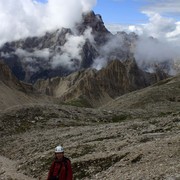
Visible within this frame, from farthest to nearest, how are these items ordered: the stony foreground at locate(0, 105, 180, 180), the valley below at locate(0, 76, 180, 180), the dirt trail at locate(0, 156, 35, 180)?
the dirt trail at locate(0, 156, 35, 180) → the valley below at locate(0, 76, 180, 180) → the stony foreground at locate(0, 105, 180, 180)

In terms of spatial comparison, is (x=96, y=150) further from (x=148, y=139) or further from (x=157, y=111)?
(x=157, y=111)

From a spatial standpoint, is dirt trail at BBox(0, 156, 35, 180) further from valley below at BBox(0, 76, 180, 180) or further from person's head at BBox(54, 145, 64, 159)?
person's head at BBox(54, 145, 64, 159)

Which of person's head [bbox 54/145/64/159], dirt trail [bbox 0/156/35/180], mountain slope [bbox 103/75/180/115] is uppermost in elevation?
mountain slope [bbox 103/75/180/115]

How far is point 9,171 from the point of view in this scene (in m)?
37.3

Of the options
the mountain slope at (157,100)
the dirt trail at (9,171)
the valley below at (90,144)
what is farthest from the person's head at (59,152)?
the mountain slope at (157,100)

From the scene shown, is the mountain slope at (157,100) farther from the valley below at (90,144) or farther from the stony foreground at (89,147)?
the stony foreground at (89,147)

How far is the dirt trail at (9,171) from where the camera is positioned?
34691mm

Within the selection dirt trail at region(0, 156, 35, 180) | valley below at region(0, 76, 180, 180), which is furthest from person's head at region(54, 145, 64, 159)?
dirt trail at region(0, 156, 35, 180)

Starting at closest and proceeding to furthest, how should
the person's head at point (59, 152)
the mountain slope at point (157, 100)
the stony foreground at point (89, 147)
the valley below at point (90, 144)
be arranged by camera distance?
the person's head at point (59, 152), the stony foreground at point (89, 147), the valley below at point (90, 144), the mountain slope at point (157, 100)

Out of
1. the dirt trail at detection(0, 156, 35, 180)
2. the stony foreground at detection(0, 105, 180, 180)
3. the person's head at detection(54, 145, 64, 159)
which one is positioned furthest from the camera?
the dirt trail at detection(0, 156, 35, 180)

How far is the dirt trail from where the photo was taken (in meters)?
34.7

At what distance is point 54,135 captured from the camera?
53.4m

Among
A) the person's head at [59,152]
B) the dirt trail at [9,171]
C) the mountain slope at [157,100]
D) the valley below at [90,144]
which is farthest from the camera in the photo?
the mountain slope at [157,100]

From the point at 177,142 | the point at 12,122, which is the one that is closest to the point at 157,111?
the point at 12,122
